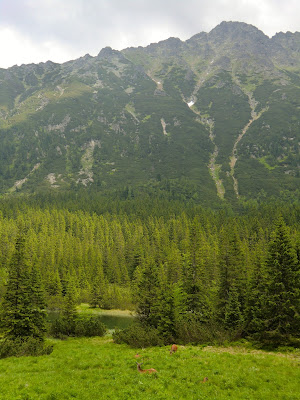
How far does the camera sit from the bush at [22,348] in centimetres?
2769

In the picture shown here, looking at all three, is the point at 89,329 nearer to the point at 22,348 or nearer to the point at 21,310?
the point at 21,310

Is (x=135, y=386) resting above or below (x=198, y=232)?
below

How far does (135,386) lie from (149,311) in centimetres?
2517

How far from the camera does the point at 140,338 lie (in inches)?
1342

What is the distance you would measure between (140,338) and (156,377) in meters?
15.2

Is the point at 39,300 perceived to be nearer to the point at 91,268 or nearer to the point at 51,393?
the point at 51,393

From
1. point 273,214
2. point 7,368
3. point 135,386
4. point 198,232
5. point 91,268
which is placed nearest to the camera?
point 135,386

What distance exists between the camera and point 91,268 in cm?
9938

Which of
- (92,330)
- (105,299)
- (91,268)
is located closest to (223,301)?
(92,330)

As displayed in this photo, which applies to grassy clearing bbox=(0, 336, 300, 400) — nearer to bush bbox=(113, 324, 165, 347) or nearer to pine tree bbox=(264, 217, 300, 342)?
pine tree bbox=(264, 217, 300, 342)

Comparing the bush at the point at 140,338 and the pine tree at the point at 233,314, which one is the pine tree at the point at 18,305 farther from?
the pine tree at the point at 233,314

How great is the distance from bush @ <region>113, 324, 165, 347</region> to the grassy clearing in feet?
26.4

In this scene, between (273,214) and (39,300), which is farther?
(273,214)

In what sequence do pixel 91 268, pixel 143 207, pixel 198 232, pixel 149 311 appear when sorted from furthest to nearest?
1. pixel 143 207
2. pixel 91 268
3. pixel 198 232
4. pixel 149 311
